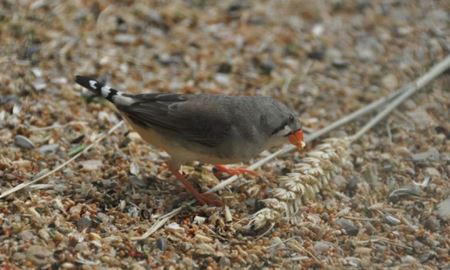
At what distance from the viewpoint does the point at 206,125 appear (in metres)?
4.21

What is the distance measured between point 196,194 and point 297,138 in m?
0.73

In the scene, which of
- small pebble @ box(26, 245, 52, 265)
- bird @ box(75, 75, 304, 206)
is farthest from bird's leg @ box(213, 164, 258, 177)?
small pebble @ box(26, 245, 52, 265)

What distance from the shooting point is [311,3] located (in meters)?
6.84

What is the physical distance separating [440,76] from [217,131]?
241 cm

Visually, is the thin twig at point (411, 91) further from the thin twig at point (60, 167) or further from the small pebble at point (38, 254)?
the small pebble at point (38, 254)

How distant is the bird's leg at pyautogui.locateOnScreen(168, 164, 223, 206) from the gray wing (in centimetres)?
29

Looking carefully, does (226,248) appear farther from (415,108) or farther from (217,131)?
(415,108)

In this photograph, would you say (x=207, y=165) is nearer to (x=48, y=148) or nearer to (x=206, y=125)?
(x=206, y=125)

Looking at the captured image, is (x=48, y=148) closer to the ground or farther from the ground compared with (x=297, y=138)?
closer to the ground

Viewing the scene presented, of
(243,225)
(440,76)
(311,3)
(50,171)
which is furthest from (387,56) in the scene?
(50,171)

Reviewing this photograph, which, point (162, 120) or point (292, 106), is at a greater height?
point (162, 120)

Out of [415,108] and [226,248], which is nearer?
[226,248]

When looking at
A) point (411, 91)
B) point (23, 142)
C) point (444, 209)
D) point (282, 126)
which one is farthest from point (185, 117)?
point (411, 91)

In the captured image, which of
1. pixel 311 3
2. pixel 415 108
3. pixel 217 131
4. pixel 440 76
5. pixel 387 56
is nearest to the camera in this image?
pixel 217 131
